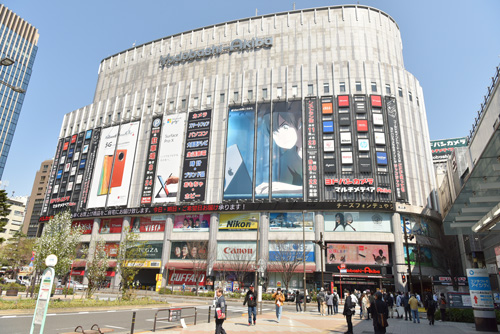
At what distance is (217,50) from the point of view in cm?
6588

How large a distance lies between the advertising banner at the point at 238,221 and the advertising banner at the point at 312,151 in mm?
9820

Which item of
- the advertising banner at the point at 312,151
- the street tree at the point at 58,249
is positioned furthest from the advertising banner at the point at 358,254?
the street tree at the point at 58,249

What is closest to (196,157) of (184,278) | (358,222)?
(184,278)

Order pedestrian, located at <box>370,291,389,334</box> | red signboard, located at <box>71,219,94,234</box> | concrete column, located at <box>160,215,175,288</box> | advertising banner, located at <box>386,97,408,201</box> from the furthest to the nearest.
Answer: red signboard, located at <box>71,219,94,234</box> → concrete column, located at <box>160,215,175,288</box> → advertising banner, located at <box>386,97,408,201</box> → pedestrian, located at <box>370,291,389,334</box>

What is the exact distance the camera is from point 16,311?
18.1 meters

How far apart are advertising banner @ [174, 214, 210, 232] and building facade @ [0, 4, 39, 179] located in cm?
8820

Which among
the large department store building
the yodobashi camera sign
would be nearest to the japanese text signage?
the large department store building

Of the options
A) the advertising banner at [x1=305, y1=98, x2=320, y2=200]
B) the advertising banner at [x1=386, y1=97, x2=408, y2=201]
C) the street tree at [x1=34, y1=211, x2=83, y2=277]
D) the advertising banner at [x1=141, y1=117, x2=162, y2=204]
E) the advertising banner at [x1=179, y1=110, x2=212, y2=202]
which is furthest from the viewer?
the advertising banner at [x1=141, y1=117, x2=162, y2=204]

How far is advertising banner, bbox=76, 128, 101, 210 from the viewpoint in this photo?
63450 millimetres

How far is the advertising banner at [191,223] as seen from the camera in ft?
174

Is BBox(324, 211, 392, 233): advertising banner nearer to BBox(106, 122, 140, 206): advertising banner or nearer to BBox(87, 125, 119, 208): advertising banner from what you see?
BBox(106, 122, 140, 206): advertising banner

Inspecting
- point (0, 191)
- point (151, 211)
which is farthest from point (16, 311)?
point (151, 211)

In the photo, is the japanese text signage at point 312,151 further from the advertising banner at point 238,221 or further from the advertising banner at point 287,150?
the advertising banner at point 238,221

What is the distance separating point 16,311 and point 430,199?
54.2m
